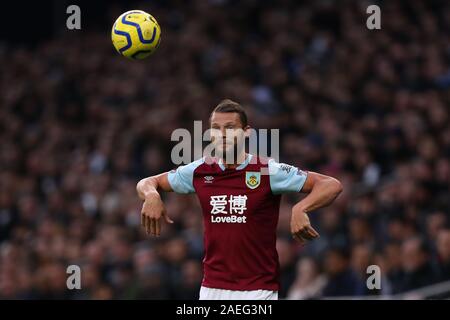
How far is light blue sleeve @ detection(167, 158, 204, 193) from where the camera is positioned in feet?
21.7

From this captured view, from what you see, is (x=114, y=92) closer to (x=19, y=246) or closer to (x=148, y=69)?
(x=148, y=69)

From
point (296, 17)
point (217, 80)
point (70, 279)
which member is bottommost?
point (70, 279)

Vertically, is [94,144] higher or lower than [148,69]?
lower

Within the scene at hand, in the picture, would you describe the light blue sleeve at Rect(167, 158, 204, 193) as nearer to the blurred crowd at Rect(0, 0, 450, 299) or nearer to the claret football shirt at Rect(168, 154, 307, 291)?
the claret football shirt at Rect(168, 154, 307, 291)

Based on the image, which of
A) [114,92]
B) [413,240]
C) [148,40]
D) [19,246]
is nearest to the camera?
[148,40]

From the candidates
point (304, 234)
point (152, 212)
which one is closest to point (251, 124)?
point (152, 212)

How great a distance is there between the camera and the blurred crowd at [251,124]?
10492mm

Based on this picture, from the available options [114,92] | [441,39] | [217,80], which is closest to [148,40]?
[441,39]

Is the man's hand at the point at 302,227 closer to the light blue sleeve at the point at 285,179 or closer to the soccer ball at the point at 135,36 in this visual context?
the light blue sleeve at the point at 285,179

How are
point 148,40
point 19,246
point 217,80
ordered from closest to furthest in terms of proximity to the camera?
point 148,40 → point 19,246 → point 217,80

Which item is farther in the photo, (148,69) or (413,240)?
(148,69)

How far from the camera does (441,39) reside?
13570mm

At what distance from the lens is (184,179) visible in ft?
21.7

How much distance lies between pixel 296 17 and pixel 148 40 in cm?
881
